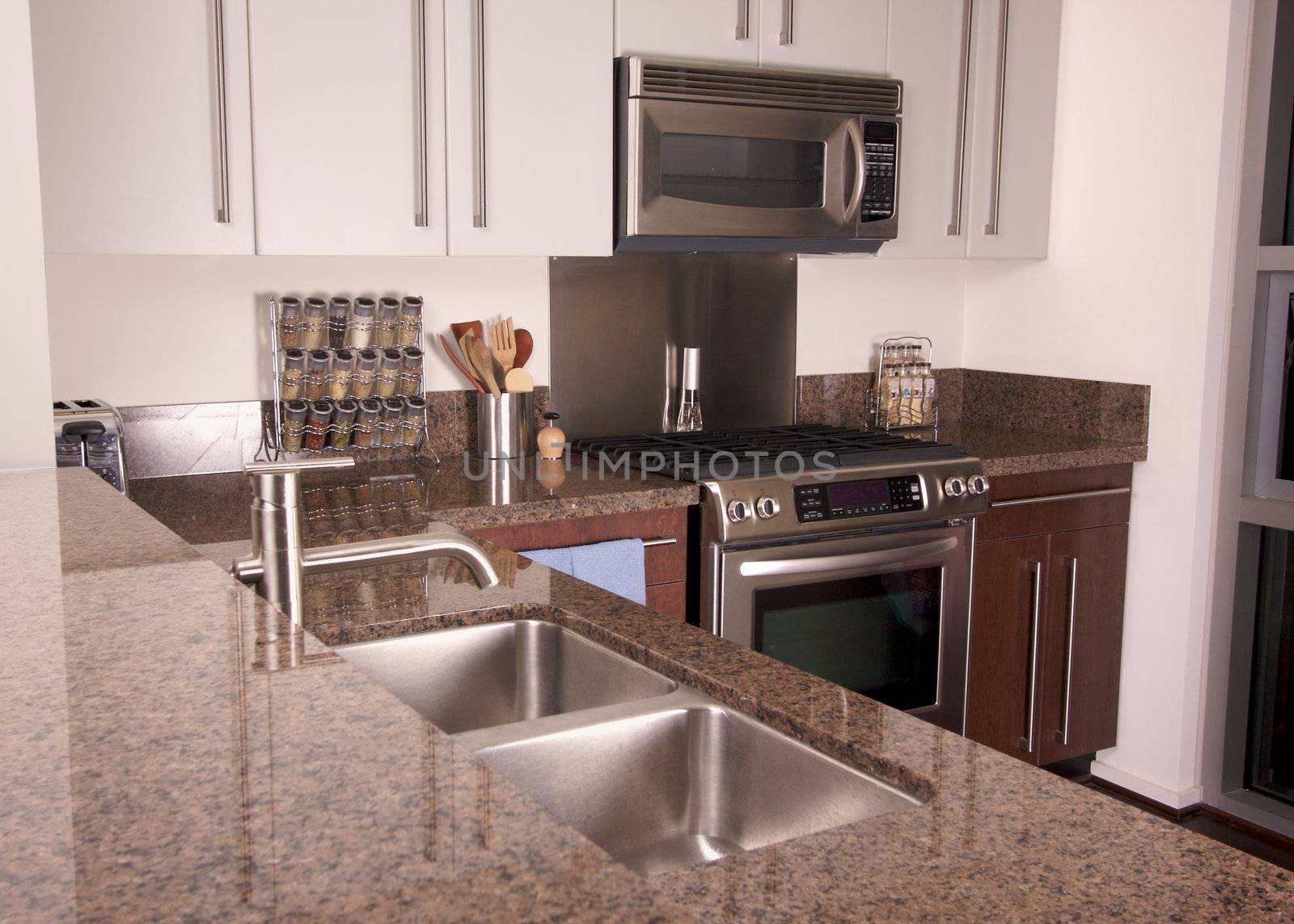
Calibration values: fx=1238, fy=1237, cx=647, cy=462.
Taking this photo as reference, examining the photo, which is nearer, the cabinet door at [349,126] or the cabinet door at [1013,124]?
the cabinet door at [349,126]

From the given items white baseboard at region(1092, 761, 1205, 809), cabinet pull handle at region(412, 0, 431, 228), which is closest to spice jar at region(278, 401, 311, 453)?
cabinet pull handle at region(412, 0, 431, 228)

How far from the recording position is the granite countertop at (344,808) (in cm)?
54

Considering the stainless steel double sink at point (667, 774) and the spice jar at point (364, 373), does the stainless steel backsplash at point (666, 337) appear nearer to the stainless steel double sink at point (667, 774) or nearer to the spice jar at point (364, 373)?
the spice jar at point (364, 373)

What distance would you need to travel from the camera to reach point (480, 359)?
2.88 m

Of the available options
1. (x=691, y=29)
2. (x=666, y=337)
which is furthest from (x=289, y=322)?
(x=691, y=29)

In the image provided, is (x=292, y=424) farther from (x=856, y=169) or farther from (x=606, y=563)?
(x=856, y=169)

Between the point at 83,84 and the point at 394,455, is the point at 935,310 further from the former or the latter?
the point at 83,84

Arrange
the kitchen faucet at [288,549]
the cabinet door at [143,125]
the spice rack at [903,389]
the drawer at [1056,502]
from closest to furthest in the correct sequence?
the kitchen faucet at [288,549] < the cabinet door at [143,125] < the drawer at [1056,502] < the spice rack at [903,389]

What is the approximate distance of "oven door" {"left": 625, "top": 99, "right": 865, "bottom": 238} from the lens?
278 cm

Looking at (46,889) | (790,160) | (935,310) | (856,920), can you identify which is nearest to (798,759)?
(856,920)

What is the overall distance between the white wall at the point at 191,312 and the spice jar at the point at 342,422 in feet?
0.56

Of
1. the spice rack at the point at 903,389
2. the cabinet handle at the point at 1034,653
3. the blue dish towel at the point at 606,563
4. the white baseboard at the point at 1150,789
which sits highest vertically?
the spice rack at the point at 903,389

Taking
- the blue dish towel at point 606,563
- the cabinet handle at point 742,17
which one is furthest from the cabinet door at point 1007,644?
the cabinet handle at point 742,17

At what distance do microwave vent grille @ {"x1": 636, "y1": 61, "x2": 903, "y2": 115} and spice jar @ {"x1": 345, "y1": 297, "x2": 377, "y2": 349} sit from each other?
2.53 ft
